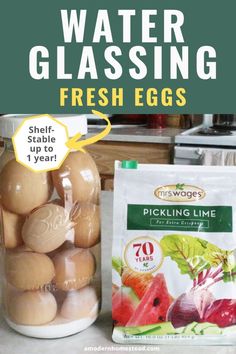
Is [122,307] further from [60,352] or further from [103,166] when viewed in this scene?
[103,166]

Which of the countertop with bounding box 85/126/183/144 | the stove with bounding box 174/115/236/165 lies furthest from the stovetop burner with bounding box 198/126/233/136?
the countertop with bounding box 85/126/183/144

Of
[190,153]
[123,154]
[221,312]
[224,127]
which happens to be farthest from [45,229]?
[224,127]

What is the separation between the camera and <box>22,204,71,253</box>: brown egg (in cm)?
57

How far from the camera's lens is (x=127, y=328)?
0.61 metres

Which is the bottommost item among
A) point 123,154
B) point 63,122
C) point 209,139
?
point 123,154

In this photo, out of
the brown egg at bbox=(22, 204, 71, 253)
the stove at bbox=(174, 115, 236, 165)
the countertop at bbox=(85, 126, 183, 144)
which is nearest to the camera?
the brown egg at bbox=(22, 204, 71, 253)

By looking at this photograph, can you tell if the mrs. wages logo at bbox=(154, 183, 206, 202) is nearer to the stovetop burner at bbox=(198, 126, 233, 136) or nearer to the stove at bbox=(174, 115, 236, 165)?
the stove at bbox=(174, 115, 236, 165)

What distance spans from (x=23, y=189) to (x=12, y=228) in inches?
2.1

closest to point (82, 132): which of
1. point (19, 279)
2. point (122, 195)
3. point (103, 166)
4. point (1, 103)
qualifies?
point (122, 195)

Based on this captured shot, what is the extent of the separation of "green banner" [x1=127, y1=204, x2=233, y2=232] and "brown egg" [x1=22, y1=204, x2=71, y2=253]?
0.29ft

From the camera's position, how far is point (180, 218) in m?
0.60

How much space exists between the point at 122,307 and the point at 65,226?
13cm

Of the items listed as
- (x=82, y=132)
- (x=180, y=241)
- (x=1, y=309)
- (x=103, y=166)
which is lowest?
(x=103, y=166)

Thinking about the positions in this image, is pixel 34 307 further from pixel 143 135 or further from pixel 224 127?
pixel 224 127
